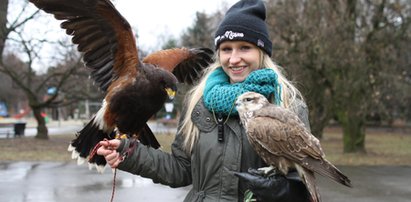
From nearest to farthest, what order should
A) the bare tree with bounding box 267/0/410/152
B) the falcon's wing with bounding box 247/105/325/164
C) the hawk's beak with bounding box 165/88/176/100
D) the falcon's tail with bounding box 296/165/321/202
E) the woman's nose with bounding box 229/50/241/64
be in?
1. the falcon's tail with bounding box 296/165/321/202
2. the falcon's wing with bounding box 247/105/325/164
3. the woman's nose with bounding box 229/50/241/64
4. the hawk's beak with bounding box 165/88/176/100
5. the bare tree with bounding box 267/0/410/152

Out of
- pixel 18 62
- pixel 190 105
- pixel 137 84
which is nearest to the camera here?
pixel 190 105

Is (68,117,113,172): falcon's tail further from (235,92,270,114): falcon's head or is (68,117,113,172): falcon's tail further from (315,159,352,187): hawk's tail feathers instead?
(315,159,352,187): hawk's tail feathers

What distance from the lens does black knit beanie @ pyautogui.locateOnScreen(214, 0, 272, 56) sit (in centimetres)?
275

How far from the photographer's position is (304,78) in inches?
621

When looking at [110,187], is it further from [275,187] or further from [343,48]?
[343,48]

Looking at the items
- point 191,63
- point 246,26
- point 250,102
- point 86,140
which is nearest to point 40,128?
point 191,63

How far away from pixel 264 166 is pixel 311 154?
0.31m

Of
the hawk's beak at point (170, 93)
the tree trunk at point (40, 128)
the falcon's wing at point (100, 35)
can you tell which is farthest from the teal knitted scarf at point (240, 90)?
the tree trunk at point (40, 128)

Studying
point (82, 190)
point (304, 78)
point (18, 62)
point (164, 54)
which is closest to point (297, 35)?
point (304, 78)

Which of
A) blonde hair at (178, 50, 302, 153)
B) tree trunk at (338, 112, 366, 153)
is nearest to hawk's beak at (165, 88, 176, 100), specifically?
blonde hair at (178, 50, 302, 153)

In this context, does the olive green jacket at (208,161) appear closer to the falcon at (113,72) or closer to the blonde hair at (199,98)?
the blonde hair at (199,98)

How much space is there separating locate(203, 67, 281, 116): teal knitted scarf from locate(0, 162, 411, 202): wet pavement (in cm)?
573

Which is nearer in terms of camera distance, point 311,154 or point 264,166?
point 311,154

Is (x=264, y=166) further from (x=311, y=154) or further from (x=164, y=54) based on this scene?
(x=164, y=54)
